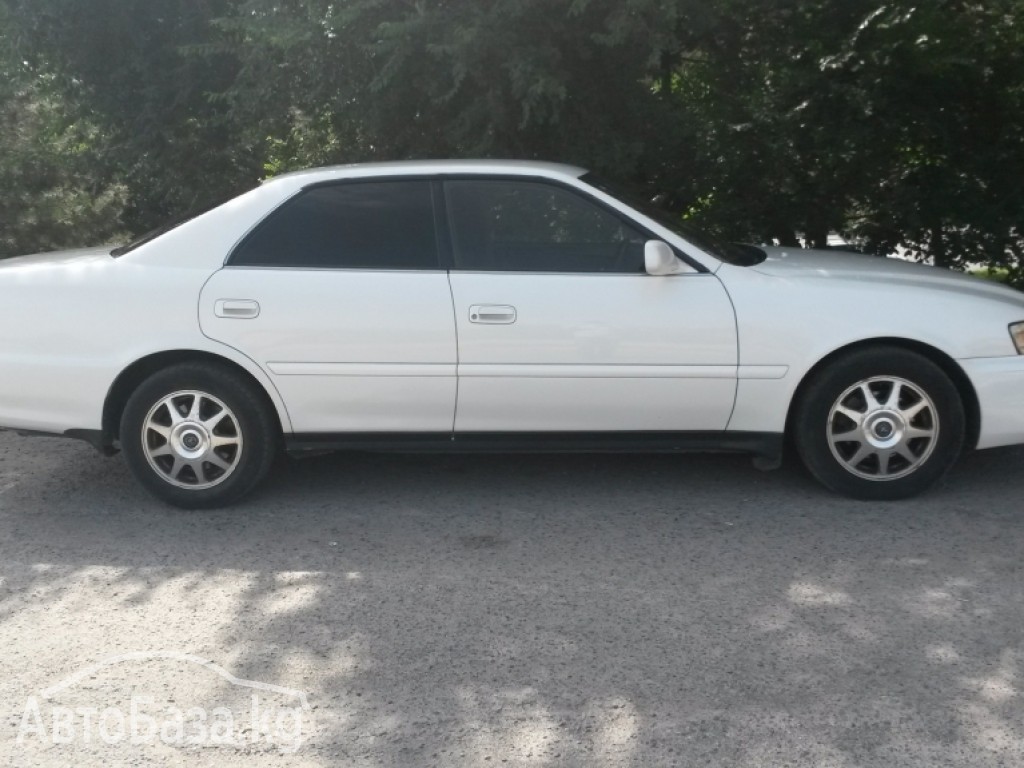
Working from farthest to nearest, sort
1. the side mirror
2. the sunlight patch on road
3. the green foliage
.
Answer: the green foliage, the side mirror, the sunlight patch on road

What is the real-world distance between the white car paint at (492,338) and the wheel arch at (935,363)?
0.04 meters

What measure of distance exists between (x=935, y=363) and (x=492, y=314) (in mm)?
2051

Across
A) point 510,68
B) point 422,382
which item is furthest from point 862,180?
point 422,382

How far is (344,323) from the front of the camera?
5.80 meters

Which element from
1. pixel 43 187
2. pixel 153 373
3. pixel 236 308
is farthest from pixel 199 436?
pixel 43 187

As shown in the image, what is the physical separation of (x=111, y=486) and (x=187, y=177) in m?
3.86

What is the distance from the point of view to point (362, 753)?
A: 3.64 metres

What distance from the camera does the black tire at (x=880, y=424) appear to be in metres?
5.75

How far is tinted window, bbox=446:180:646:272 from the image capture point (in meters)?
5.88

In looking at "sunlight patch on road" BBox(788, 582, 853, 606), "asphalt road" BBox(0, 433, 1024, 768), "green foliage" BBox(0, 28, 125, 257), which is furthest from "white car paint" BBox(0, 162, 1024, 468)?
"green foliage" BBox(0, 28, 125, 257)

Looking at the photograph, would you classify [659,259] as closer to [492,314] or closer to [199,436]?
Result: [492,314]

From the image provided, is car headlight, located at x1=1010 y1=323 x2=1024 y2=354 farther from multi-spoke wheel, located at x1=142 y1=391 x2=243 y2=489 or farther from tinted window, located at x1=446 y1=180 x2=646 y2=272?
multi-spoke wheel, located at x1=142 y1=391 x2=243 y2=489

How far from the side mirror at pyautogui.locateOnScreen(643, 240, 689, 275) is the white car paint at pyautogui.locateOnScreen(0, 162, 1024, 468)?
8 centimetres

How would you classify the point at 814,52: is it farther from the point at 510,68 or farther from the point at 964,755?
the point at 964,755
